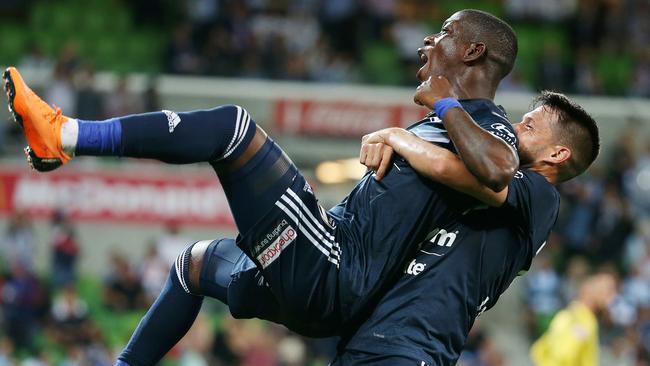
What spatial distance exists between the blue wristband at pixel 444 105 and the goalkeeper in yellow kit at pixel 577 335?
4132 millimetres

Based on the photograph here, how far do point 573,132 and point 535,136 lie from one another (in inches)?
6.0

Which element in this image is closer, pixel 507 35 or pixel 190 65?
pixel 507 35

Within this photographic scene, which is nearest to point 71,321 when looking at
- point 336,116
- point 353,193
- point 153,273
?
point 153,273

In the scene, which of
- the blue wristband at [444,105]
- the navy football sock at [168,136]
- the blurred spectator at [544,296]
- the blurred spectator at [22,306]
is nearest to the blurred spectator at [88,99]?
the blurred spectator at [22,306]

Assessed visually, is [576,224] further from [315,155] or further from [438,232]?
[438,232]

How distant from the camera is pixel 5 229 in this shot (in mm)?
13828

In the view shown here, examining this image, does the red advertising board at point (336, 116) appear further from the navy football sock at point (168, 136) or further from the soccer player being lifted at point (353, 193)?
the navy football sock at point (168, 136)

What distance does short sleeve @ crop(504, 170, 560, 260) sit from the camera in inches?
182

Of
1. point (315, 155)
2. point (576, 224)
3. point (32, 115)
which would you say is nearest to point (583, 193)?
point (576, 224)

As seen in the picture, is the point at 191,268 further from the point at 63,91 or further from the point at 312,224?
the point at 63,91

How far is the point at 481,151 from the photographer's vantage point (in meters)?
4.26

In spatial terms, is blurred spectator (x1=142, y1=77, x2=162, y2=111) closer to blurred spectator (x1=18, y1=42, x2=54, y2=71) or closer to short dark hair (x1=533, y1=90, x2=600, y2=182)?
blurred spectator (x1=18, y1=42, x2=54, y2=71)

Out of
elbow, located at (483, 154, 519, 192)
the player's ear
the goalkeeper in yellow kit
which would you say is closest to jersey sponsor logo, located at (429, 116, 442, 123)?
the player's ear

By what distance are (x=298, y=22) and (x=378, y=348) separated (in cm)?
1220
